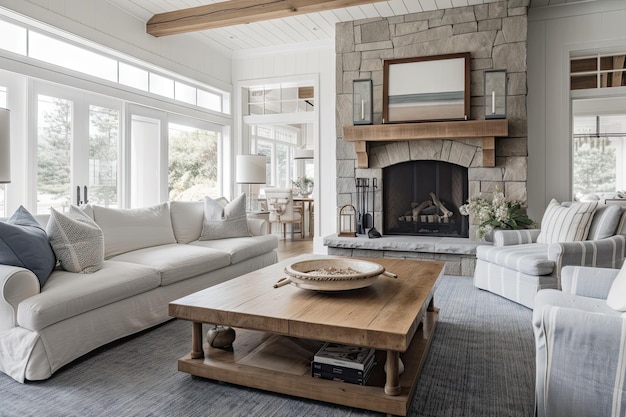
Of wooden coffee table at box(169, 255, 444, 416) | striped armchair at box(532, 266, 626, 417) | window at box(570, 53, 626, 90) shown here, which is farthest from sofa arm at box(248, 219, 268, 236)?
window at box(570, 53, 626, 90)

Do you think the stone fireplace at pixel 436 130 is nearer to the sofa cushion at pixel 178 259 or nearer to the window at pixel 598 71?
the window at pixel 598 71

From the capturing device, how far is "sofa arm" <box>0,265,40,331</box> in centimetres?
213

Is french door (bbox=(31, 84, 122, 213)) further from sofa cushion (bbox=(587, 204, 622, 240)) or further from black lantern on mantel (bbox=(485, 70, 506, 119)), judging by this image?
sofa cushion (bbox=(587, 204, 622, 240))

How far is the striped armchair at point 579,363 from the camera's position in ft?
4.86

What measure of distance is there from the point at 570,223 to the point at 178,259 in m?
3.03

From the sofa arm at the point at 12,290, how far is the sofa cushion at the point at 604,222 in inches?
147

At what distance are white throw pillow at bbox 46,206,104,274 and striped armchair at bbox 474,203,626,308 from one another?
305 cm

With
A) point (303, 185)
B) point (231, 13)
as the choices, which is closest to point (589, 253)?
point (231, 13)

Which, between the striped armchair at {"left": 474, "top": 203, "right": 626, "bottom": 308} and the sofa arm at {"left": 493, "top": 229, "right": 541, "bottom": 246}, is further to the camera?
the sofa arm at {"left": 493, "top": 229, "right": 541, "bottom": 246}

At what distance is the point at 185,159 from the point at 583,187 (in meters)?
7.53

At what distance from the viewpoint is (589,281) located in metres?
2.09

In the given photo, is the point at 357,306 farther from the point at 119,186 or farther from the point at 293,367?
the point at 119,186

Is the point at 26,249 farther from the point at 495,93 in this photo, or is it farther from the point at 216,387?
the point at 495,93

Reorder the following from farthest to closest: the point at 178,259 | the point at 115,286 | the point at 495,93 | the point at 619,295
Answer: the point at 495,93, the point at 178,259, the point at 115,286, the point at 619,295
